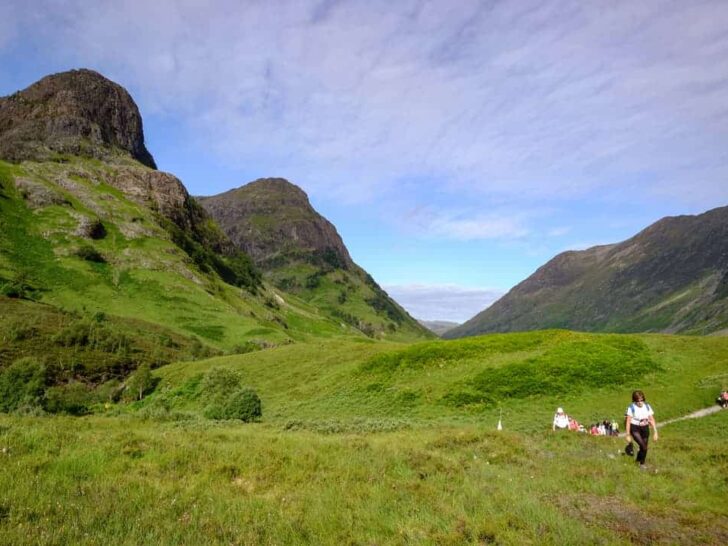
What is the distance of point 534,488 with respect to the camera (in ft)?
40.0

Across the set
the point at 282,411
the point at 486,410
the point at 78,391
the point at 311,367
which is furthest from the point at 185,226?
the point at 486,410

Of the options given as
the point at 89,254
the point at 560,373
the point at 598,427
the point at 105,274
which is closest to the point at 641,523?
the point at 598,427

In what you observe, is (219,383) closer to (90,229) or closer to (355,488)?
(355,488)

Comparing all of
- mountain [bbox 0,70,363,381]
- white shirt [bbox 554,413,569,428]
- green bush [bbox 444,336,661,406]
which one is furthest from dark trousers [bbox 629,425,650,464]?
mountain [bbox 0,70,363,381]

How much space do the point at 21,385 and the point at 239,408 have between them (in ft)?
101

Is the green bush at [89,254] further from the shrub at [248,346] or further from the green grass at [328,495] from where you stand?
the green grass at [328,495]

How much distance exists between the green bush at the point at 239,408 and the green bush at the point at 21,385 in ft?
67.1

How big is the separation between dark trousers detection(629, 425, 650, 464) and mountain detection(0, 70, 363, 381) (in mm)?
76011

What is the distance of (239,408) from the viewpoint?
113ft

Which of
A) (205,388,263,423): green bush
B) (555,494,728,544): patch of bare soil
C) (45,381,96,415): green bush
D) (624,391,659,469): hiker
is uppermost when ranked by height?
(624,391,659,469): hiker

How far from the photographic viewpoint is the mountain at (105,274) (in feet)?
264

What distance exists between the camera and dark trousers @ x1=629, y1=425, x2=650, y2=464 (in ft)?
52.3

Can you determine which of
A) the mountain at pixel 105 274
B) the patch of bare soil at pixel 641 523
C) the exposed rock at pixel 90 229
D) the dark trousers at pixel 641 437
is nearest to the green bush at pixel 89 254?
the mountain at pixel 105 274

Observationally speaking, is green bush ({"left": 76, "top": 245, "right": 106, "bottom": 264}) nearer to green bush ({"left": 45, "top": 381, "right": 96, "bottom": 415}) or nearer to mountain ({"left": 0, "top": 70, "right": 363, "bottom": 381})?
mountain ({"left": 0, "top": 70, "right": 363, "bottom": 381})
